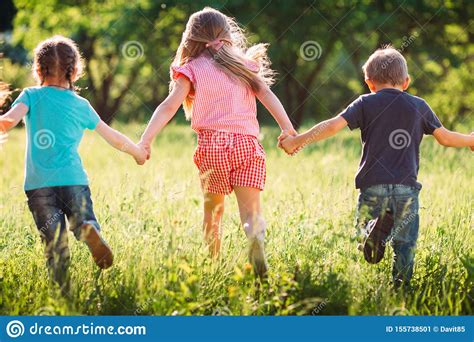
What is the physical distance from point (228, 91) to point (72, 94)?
3.09ft

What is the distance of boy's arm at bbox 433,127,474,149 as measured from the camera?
15.2 ft

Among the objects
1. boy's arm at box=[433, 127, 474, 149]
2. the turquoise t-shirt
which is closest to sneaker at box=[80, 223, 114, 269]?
the turquoise t-shirt

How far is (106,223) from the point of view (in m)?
5.36

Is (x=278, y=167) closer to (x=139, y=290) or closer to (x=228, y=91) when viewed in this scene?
(x=228, y=91)

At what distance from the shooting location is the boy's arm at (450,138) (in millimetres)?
4645

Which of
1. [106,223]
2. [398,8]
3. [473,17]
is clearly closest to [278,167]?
[106,223]

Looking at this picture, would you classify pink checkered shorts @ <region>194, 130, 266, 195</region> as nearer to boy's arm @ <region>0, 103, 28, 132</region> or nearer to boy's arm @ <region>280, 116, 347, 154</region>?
boy's arm @ <region>280, 116, 347, 154</region>

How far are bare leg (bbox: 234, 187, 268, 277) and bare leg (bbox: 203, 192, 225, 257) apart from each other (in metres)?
0.15

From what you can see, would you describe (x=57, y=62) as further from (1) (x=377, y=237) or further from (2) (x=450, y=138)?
(2) (x=450, y=138)

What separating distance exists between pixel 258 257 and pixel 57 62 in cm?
157

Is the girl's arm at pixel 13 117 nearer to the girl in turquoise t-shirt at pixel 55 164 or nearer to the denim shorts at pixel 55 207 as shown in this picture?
the girl in turquoise t-shirt at pixel 55 164

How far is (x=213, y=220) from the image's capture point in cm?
473

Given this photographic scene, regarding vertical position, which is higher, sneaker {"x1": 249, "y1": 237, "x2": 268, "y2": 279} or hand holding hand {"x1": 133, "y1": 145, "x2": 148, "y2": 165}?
hand holding hand {"x1": 133, "y1": 145, "x2": 148, "y2": 165}

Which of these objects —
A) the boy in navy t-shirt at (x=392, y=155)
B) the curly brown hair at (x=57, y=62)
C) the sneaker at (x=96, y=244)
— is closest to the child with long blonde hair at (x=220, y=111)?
the boy in navy t-shirt at (x=392, y=155)
